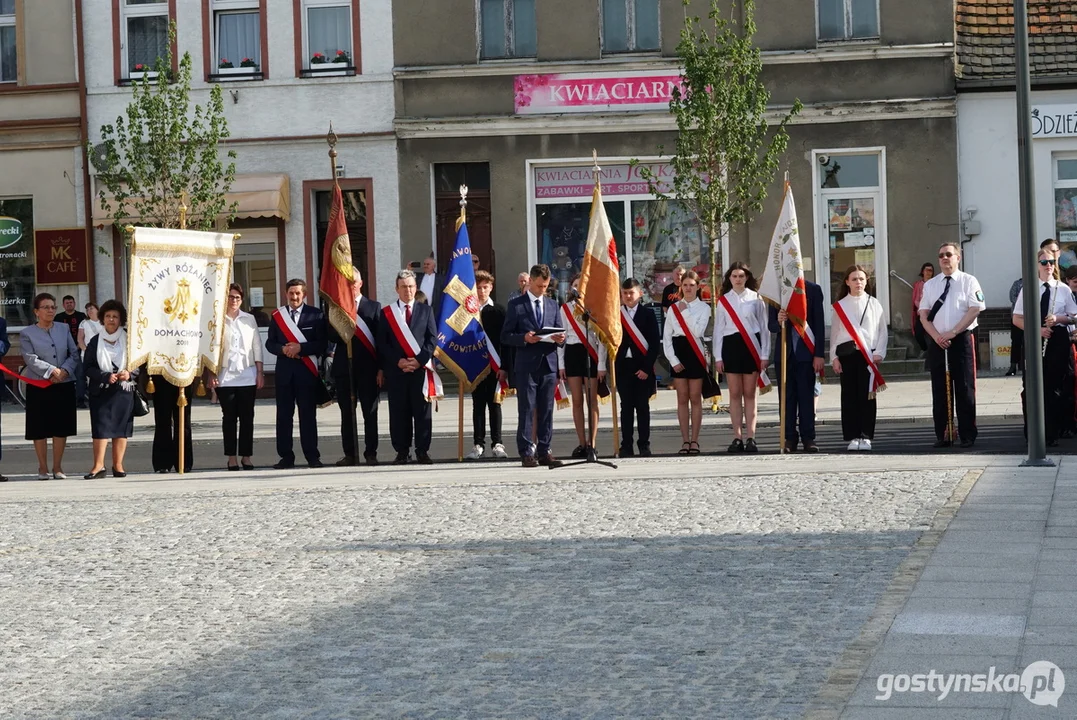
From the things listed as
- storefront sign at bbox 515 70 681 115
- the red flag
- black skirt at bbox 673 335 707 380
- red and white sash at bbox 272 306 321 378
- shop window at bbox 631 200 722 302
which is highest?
storefront sign at bbox 515 70 681 115

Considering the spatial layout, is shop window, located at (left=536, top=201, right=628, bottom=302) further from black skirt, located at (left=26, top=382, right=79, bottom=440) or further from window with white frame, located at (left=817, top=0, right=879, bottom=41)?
black skirt, located at (left=26, top=382, right=79, bottom=440)

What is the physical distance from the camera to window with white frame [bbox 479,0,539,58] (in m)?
29.4

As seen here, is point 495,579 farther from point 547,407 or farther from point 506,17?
point 506,17

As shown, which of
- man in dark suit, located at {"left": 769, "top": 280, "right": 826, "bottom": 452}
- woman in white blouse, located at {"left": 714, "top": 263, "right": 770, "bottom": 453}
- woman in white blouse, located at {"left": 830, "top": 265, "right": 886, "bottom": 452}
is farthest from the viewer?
woman in white blouse, located at {"left": 714, "top": 263, "right": 770, "bottom": 453}

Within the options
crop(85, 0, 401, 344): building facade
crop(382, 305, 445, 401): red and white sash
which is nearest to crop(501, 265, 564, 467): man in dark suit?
crop(382, 305, 445, 401): red and white sash

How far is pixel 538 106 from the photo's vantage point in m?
29.0

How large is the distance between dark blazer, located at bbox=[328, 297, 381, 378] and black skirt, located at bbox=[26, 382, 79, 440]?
266 cm

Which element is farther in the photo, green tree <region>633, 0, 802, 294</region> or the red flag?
green tree <region>633, 0, 802, 294</region>

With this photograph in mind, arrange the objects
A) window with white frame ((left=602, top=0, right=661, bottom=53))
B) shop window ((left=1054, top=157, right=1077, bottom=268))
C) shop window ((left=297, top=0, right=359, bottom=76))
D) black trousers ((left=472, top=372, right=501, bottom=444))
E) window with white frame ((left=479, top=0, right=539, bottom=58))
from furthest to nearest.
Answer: shop window ((left=297, top=0, right=359, bottom=76)) → window with white frame ((left=479, top=0, right=539, bottom=58)) → window with white frame ((left=602, top=0, right=661, bottom=53)) → shop window ((left=1054, top=157, right=1077, bottom=268)) → black trousers ((left=472, top=372, right=501, bottom=444))

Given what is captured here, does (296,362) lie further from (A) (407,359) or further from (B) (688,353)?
(B) (688,353)

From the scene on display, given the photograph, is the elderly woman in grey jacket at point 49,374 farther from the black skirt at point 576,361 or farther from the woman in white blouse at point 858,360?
the woman in white blouse at point 858,360

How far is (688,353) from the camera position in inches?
677

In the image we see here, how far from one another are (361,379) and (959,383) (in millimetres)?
5881

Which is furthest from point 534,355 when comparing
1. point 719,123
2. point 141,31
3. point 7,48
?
point 7,48
